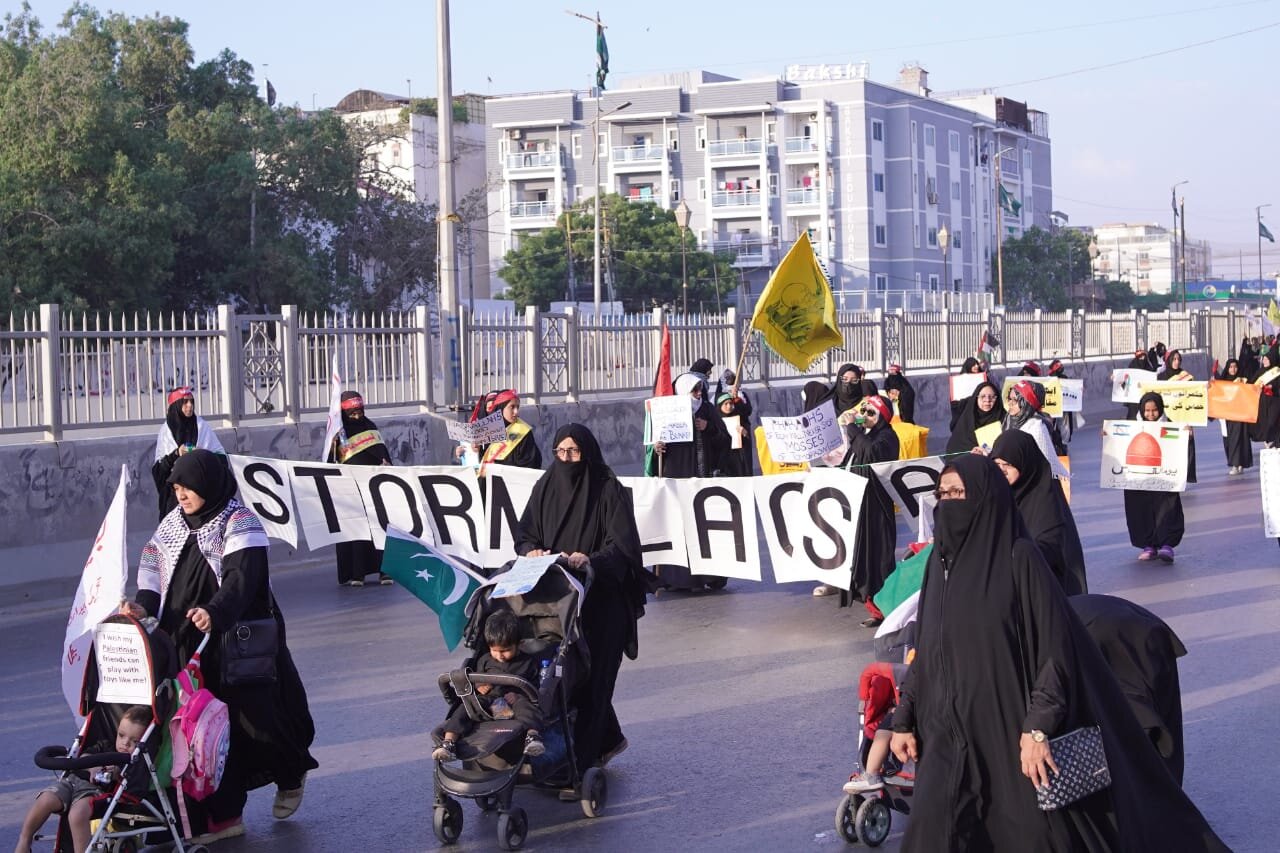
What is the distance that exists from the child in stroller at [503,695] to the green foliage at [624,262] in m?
64.1

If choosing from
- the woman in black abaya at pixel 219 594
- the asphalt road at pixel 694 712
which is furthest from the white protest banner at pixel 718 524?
the woman in black abaya at pixel 219 594

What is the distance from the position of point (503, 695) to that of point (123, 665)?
143 centimetres

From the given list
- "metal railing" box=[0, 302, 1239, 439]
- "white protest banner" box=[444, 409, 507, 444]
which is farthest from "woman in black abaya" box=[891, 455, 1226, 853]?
"metal railing" box=[0, 302, 1239, 439]

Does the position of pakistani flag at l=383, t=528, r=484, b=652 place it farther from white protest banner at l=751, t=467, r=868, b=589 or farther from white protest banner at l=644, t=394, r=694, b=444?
white protest banner at l=644, t=394, r=694, b=444

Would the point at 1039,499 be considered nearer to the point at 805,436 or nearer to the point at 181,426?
the point at 805,436

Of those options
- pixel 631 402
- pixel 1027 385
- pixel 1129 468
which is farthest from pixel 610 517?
pixel 631 402

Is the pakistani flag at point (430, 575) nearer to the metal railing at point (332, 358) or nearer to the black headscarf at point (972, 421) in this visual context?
the metal railing at point (332, 358)

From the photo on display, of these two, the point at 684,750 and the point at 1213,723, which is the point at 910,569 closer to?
the point at 684,750

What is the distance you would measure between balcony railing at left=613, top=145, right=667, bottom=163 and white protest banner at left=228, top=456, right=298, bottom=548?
80.7 m

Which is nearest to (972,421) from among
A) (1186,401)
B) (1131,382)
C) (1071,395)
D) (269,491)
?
(269,491)

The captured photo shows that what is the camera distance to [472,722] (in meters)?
6.10

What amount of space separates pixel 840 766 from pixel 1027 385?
5.31 metres

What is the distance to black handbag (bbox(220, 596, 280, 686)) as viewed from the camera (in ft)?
19.4

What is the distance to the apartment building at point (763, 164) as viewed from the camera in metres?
88.5
